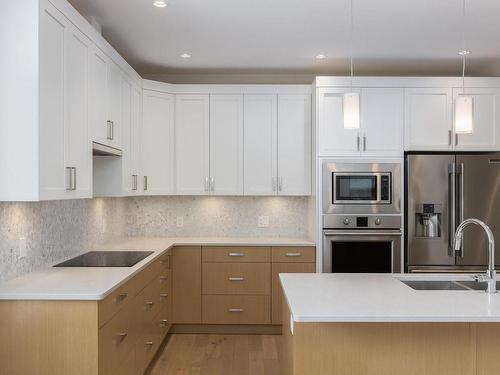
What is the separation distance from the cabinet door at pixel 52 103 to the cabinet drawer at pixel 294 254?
91.3 inches

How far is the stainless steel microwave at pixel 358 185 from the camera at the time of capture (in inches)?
163

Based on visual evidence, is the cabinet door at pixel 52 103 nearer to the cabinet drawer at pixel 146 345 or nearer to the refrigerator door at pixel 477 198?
the cabinet drawer at pixel 146 345

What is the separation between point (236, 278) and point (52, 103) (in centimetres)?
255

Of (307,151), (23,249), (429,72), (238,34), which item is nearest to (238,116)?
(307,151)

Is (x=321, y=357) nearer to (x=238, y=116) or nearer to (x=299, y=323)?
(x=299, y=323)

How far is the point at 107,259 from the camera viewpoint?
3.38 m

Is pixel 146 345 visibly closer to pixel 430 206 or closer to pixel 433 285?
pixel 433 285

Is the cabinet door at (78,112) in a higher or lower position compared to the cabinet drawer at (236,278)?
higher

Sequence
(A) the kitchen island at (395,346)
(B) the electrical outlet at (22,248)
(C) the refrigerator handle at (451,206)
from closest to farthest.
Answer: (A) the kitchen island at (395,346) < (B) the electrical outlet at (22,248) < (C) the refrigerator handle at (451,206)

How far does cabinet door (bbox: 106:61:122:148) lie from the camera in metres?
3.32

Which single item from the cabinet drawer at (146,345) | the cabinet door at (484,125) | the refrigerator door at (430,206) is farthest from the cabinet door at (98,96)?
the cabinet door at (484,125)

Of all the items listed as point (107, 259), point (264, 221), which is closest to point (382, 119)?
point (264, 221)

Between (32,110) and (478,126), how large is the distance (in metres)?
3.78

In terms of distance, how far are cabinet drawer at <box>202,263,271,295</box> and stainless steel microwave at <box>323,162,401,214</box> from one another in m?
0.87
